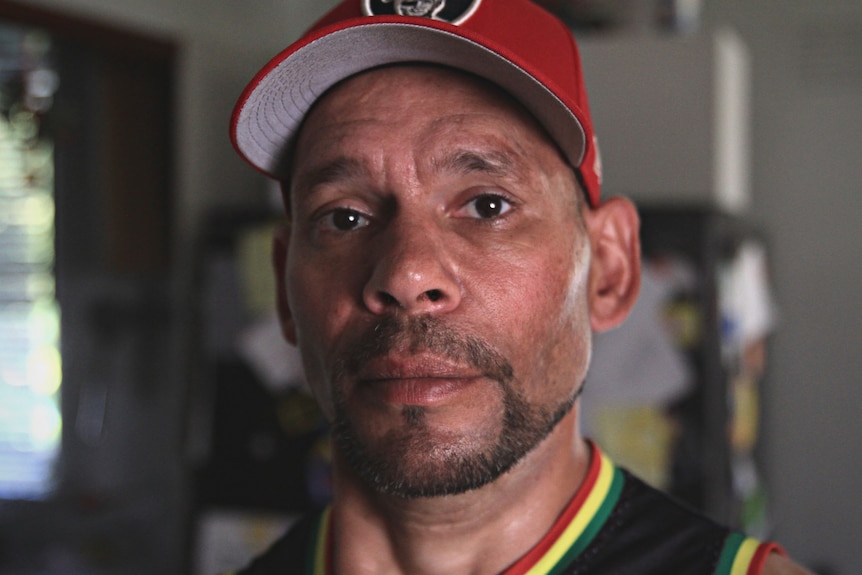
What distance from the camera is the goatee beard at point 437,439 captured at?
0.77m

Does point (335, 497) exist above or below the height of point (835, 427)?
above

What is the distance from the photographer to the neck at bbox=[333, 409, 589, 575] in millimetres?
842

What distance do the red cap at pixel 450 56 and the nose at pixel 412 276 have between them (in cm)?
16

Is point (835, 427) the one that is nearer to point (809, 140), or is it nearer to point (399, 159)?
point (809, 140)

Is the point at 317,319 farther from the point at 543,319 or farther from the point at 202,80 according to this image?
the point at 202,80

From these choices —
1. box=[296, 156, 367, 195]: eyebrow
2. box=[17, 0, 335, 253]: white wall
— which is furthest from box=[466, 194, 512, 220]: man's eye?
box=[17, 0, 335, 253]: white wall

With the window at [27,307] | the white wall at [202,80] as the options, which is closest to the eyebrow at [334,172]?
the white wall at [202,80]

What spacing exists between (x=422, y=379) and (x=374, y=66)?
1.03 ft

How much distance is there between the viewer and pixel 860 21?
8.94 ft

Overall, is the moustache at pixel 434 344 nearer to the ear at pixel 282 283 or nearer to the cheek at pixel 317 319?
the cheek at pixel 317 319

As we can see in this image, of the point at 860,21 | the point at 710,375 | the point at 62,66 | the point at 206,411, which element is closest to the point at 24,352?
the point at 62,66

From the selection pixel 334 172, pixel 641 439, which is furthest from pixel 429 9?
pixel 641 439

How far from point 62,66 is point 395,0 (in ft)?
8.22

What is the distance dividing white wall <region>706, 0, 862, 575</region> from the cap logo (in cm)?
221
